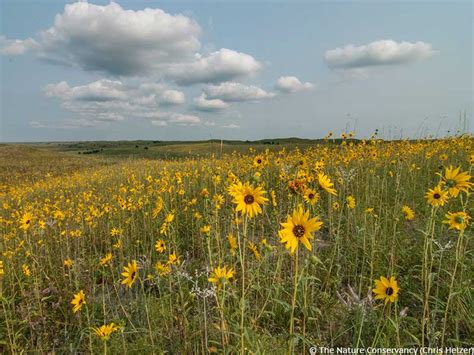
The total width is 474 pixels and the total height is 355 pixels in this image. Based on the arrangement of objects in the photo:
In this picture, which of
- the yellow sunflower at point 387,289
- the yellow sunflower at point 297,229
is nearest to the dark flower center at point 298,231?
the yellow sunflower at point 297,229

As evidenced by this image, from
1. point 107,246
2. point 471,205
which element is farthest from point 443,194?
point 107,246

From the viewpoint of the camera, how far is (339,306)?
2727 millimetres

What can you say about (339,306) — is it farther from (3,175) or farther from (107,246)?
(3,175)

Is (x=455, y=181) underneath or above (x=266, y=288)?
above

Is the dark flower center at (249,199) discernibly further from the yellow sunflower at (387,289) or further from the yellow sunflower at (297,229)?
the yellow sunflower at (387,289)

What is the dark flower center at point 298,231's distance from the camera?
1.51 metres

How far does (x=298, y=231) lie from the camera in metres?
1.53

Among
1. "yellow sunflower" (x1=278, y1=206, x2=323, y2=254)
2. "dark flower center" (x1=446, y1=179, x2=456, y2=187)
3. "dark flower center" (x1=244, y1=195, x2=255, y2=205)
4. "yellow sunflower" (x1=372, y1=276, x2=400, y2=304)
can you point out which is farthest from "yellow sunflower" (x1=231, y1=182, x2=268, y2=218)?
"dark flower center" (x1=446, y1=179, x2=456, y2=187)

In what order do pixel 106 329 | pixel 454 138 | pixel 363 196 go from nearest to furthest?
pixel 106 329
pixel 363 196
pixel 454 138

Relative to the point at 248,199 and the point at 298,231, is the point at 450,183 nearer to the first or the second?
the point at 298,231

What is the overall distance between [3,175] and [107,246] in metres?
16.1

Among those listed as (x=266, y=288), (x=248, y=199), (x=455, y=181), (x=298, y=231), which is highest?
(x=455, y=181)

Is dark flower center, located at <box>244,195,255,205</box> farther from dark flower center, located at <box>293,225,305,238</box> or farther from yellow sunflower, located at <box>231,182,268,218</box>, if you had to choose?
dark flower center, located at <box>293,225,305,238</box>

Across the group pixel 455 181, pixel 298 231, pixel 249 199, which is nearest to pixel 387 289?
pixel 298 231
